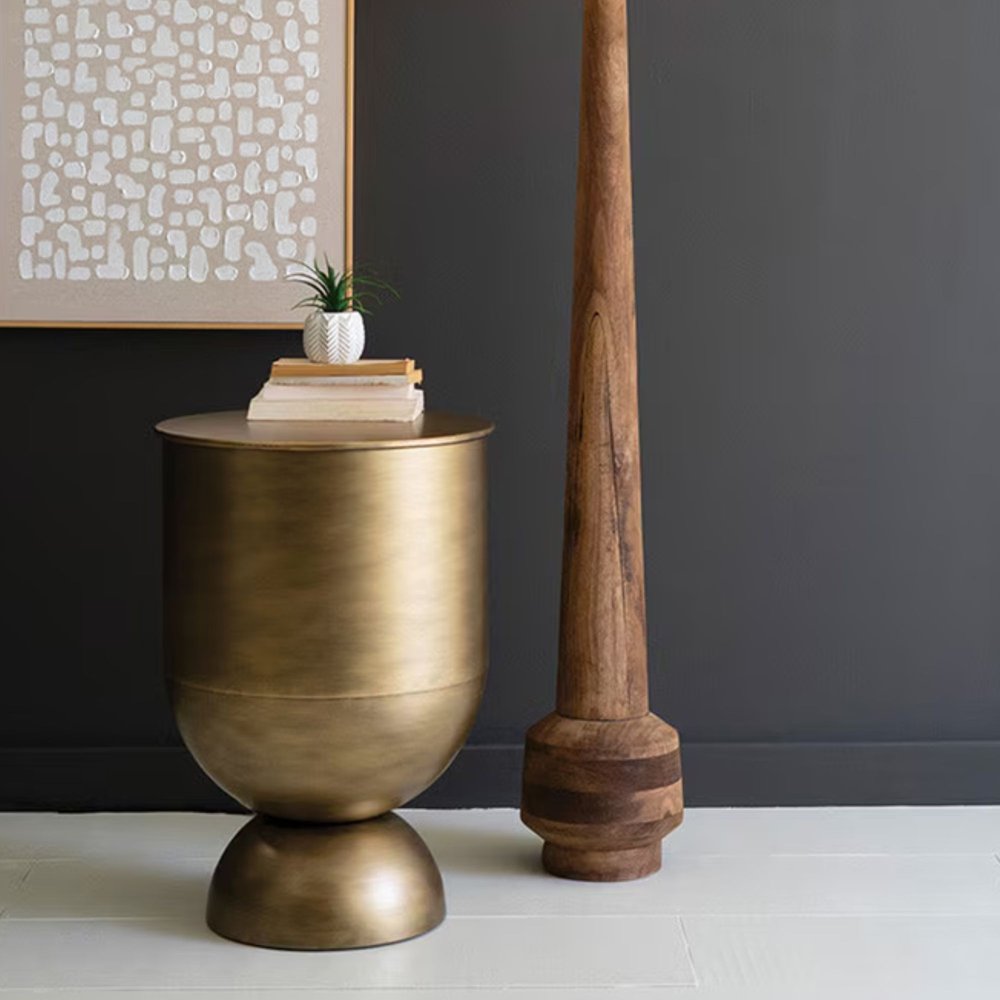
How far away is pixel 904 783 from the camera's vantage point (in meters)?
3.24

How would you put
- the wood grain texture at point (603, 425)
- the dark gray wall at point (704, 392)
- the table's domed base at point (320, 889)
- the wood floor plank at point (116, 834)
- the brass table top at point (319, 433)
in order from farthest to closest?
the dark gray wall at point (704, 392), the wood floor plank at point (116, 834), the wood grain texture at point (603, 425), the table's domed base at point (320, 889), the brass table top at point (319, 433)

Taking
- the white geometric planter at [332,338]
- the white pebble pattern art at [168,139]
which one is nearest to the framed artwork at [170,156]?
the white pebble pattern art at [168,139]

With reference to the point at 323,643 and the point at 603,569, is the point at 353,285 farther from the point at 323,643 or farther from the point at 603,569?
the point at 323,643

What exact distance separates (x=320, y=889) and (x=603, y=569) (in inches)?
26.6

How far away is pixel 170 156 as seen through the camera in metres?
3.06

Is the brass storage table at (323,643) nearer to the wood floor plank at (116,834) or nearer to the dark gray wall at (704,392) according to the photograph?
the wood floor plank at (116,834)

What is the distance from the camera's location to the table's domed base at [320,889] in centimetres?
256

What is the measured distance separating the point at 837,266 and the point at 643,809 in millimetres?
1062

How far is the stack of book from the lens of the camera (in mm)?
2602

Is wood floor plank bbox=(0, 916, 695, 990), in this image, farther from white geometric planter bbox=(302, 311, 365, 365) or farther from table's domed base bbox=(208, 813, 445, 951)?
white geometric planter bbox=(302, 311, 365, 365)

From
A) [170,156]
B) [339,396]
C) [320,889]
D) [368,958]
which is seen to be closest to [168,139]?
[170,156]

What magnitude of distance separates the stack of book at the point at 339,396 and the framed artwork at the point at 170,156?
1.67ft

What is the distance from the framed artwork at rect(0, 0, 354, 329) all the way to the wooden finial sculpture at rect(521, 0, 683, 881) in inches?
20.5

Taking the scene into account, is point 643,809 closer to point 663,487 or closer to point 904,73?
point 663,487
